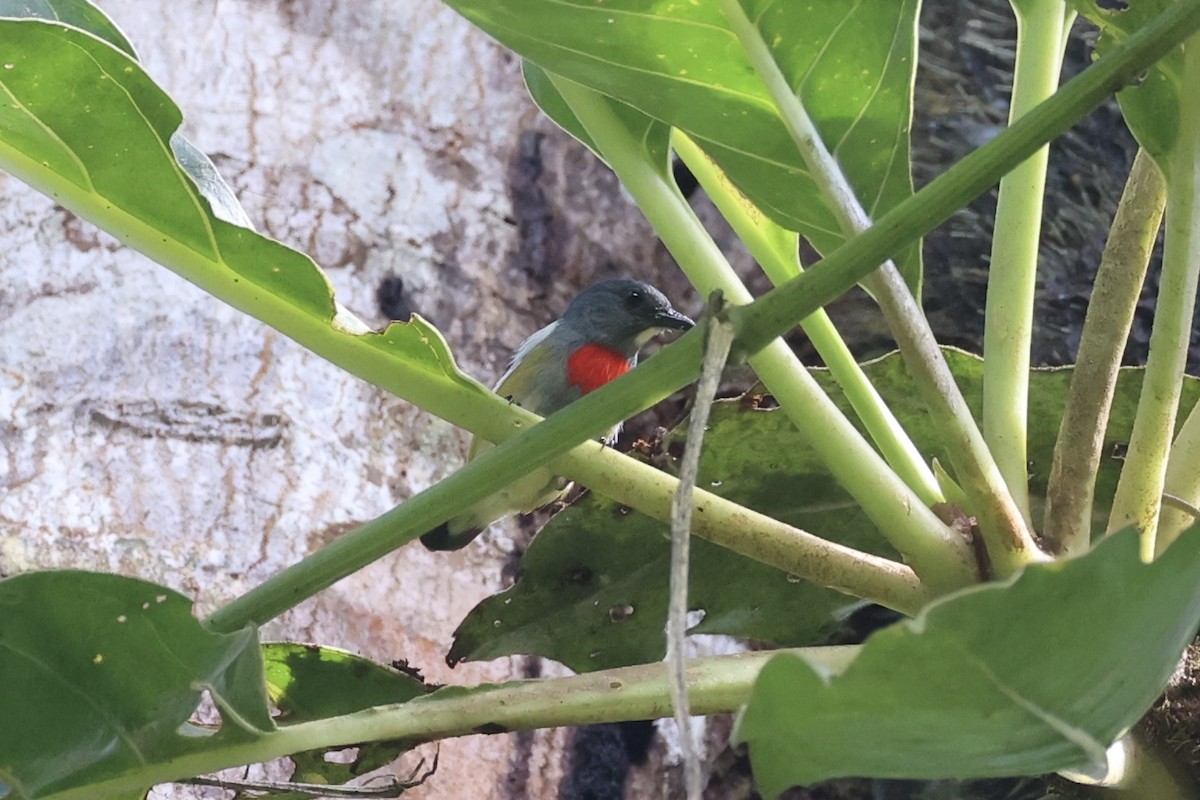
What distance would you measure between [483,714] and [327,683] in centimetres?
28

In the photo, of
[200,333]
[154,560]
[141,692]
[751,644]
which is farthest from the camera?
[751,644]

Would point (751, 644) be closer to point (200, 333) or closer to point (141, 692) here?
point (200, 333)

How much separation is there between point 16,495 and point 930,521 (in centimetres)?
106

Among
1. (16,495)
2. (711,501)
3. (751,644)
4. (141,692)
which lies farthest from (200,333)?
(751,644)

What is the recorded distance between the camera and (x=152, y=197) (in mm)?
977

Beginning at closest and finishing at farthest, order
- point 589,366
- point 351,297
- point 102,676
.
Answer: point 102,676
point 351,297
point 589,366

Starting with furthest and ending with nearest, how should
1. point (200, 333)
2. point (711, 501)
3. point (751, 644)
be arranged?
point (751, 644), point (200, 333), point (711, 501)

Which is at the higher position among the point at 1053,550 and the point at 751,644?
the point at 751,644

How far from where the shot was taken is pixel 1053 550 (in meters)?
0.96

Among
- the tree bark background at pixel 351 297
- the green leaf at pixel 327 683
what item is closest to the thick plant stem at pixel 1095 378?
the green leaf at pixel 327 683

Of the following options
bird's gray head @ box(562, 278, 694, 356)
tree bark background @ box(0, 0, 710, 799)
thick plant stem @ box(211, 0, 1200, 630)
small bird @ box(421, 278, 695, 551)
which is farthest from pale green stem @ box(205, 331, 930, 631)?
bird's gray head @ box(562, 278, 694, 356)

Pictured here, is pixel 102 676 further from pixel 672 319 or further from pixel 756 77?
pixel 672 319

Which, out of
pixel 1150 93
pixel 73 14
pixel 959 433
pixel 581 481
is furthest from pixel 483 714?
pixel 73 14

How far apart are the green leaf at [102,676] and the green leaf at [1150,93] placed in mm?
809
